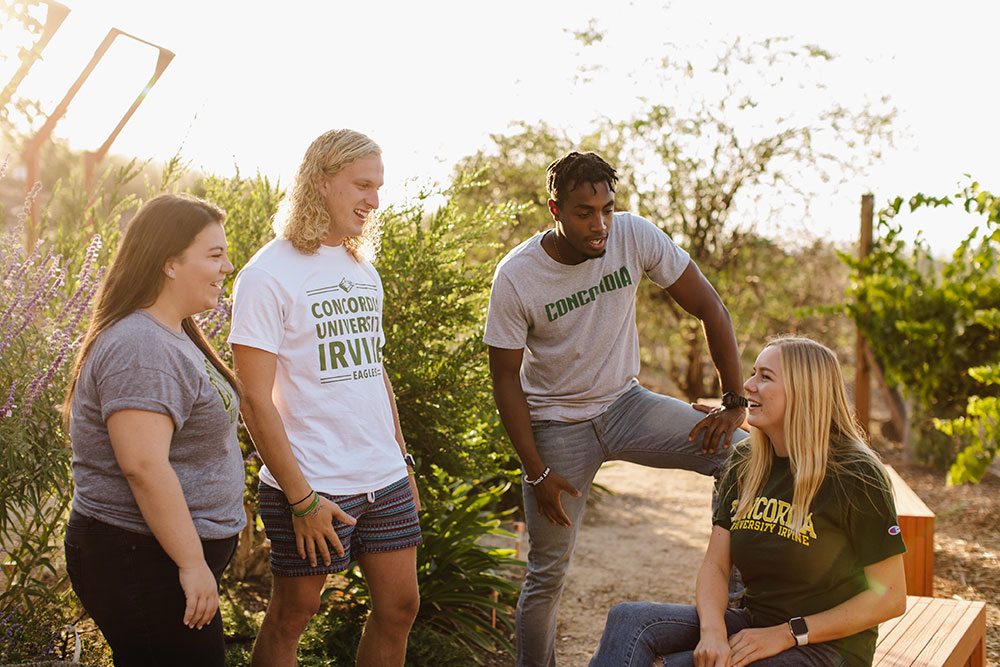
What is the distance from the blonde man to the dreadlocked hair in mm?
680

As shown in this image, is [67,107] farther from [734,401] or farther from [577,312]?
[734,401]

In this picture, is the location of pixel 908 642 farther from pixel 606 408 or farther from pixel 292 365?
pixel 292 365

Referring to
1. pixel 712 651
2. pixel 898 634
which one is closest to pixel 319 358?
pixel 712 651

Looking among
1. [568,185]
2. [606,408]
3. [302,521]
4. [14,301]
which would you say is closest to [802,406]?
[606,408]

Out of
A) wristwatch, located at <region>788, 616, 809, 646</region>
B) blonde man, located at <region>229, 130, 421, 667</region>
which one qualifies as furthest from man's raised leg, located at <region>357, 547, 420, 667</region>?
wristwatch, located at <region>788, 616, 809, 646</region>

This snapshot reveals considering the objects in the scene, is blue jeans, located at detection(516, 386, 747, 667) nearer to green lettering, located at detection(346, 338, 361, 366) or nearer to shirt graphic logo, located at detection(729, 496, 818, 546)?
shirt graphic logo, located at detection(729, 496, 818, 546)

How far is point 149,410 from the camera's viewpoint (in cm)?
189

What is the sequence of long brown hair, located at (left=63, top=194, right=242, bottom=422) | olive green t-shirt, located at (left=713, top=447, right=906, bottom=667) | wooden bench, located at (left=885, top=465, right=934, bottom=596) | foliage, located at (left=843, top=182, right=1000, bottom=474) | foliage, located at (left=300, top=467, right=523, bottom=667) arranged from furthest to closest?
foliage, located at (left=843, top=182, right=1000, bottom=474) → wooden bench, located at (left=885, top=465, right=934, bottom=596) → foliage, located at (left=300, top=467, right=523, bottom=667) → olive green t-shirt, located at (left=713, top=447, right=906, bottom=667) → long brown hair, located at (left=63, top=194, right=242, bottom=422)

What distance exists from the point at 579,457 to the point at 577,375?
11.4 inches

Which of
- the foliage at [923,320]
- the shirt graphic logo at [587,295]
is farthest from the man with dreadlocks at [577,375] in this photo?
the foliage at [923,320]

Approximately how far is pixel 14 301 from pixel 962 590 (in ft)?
15.9

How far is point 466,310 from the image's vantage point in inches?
165

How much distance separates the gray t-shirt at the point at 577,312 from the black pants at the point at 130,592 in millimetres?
1377

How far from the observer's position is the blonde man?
2312 millimetres
